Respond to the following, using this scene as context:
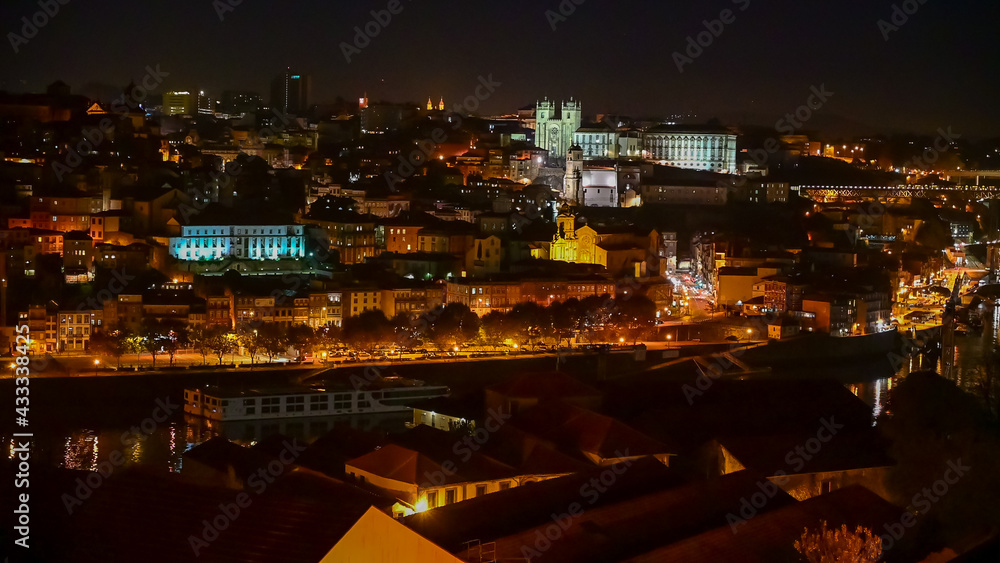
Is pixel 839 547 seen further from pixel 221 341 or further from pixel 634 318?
pixel 634 318

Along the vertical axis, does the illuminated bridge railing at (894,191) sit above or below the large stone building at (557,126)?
below

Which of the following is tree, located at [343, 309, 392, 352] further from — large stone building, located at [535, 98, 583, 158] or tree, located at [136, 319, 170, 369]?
large stone building, located at [535, 98, 583, 158]

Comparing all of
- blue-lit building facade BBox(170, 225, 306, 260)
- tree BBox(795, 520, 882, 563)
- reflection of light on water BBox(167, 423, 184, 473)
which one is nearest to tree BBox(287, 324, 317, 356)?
blue-lit building facade BBox(170, 225, 306, 260)

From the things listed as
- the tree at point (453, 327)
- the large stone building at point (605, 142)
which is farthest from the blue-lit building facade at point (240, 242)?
the large stone building at point (605, 142)

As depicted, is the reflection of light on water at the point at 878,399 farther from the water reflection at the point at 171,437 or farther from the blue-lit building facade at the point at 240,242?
the blue-lit building facade at the point at 240,242

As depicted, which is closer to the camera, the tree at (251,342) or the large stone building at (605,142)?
the tree at (251,342)

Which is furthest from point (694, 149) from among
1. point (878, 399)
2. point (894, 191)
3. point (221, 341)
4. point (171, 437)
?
point (171, 437)
